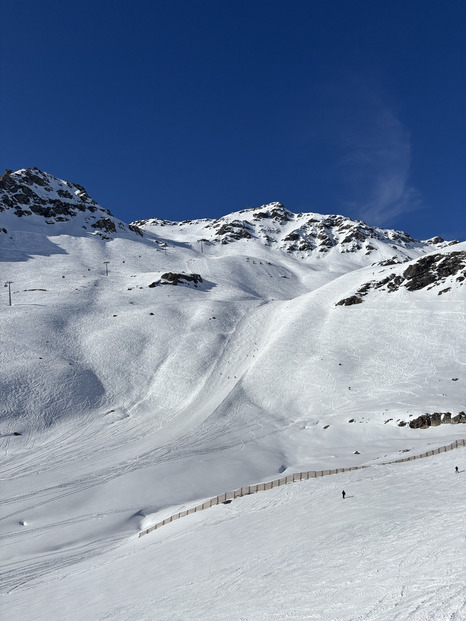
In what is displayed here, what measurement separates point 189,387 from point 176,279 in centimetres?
3974

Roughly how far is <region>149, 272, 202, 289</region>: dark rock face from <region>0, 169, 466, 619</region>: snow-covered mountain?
332 mm

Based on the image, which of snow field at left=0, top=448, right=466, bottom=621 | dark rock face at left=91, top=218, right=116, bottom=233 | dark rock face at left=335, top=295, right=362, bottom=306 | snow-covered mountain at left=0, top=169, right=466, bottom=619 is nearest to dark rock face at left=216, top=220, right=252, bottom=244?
dark rock face at left=91, top=218, right=116, bottom=233

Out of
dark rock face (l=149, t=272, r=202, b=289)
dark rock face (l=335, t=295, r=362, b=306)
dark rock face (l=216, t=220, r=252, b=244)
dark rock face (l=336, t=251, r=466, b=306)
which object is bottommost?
dark rock face (l=335, t=295, r=362, b=306)

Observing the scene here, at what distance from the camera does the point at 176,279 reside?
78.2m

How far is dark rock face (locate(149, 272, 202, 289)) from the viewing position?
7612 centimetres

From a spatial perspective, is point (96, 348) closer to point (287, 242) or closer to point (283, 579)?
point (283, 579)

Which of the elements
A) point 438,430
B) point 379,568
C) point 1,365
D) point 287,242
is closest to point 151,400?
point 1,365

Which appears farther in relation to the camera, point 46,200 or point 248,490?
point 46,200

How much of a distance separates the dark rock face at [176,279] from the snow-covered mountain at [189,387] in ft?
1.09

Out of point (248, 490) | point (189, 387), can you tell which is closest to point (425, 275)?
→ point (189, 387)

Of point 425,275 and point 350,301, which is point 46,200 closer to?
point 350,301

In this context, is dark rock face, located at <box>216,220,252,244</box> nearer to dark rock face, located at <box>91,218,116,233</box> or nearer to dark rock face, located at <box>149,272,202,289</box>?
dark rock face, located at <box>91,218,116,233</box>

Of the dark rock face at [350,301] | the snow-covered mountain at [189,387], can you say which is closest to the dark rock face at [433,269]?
the snow-covered mountain at [189,387]

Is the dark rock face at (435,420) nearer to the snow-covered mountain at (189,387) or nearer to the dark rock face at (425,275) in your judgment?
the snow-covered mountain at (189,387)
